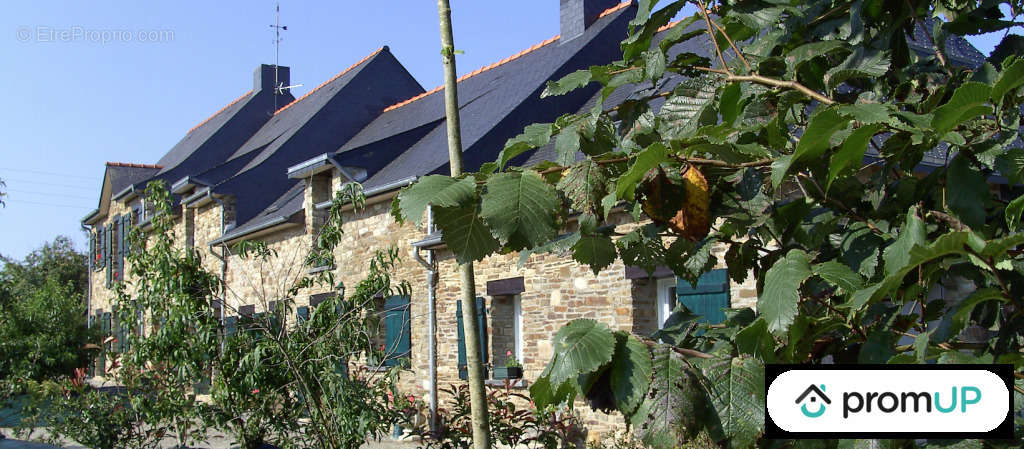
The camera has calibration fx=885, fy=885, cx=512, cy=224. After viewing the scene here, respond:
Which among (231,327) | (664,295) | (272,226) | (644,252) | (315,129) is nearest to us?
(644,252)

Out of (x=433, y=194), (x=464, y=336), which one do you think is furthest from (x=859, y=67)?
(x=464, y=336)

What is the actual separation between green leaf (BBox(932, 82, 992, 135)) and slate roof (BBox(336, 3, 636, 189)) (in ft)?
34.9

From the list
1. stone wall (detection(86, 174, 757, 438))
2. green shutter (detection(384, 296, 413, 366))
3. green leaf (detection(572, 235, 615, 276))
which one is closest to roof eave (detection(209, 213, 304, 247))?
stone wall (detection(86, 174, 757, 438))

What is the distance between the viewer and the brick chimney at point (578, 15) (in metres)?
14.8

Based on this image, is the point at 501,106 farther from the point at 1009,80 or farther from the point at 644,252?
the point at 1009,80

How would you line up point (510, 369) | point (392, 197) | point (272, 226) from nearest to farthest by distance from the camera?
point (392, 197)
point (510, 369)
point (272, 226)

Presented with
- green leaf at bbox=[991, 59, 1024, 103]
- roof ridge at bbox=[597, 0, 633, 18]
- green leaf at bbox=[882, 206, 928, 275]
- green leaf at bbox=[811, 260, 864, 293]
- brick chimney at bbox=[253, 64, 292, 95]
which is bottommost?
green leaf at bbox=[811, 260, 864, 293]

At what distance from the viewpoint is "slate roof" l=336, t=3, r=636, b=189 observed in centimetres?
1266

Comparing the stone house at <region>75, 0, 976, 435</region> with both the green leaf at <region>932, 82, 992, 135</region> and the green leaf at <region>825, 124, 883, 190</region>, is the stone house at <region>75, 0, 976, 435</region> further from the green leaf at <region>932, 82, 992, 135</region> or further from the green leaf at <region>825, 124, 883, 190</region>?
the green leaf at <region>932, 82, 992, 135</region>

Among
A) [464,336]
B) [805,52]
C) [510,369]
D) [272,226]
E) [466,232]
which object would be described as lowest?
[510,369]

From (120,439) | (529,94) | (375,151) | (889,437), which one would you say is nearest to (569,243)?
(889,437)

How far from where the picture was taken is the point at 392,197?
5.55 metres

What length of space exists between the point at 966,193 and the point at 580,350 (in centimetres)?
74

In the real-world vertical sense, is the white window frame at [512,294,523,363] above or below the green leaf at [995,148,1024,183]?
below
